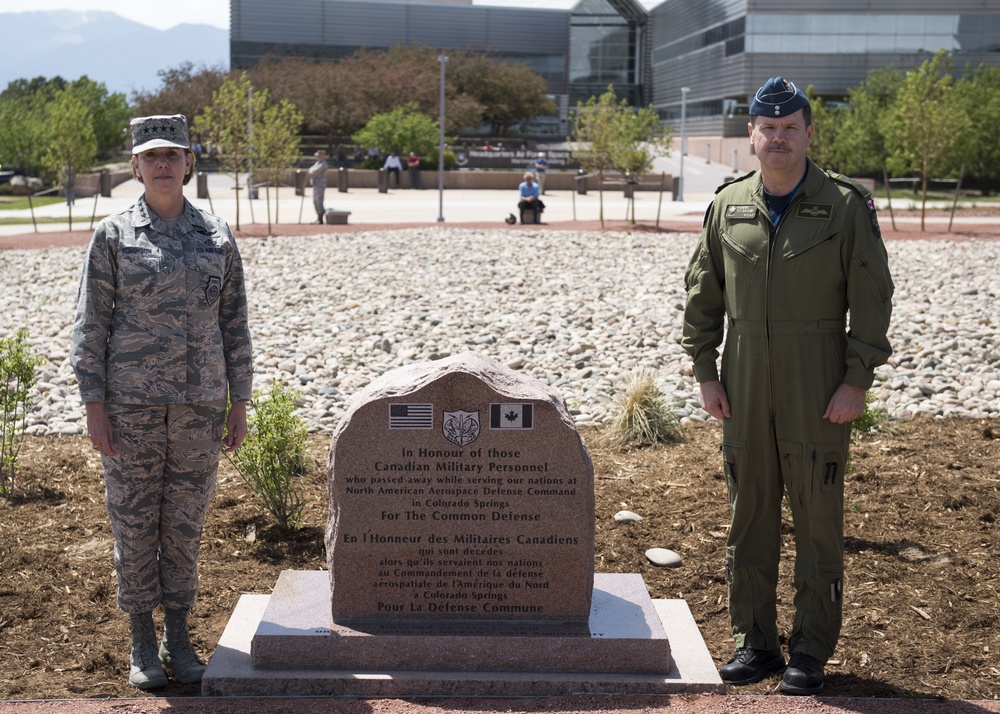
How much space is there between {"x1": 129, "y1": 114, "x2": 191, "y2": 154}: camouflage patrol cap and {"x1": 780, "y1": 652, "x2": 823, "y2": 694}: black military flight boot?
2981 mm

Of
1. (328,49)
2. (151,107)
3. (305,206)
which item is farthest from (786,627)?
(328,49)

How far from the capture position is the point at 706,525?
6.27 metres

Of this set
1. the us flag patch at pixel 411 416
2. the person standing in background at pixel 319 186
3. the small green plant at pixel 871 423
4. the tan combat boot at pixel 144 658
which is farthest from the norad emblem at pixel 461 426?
the person standing in background at pixel 319 186

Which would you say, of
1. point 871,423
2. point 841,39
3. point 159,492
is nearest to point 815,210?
point 159,492

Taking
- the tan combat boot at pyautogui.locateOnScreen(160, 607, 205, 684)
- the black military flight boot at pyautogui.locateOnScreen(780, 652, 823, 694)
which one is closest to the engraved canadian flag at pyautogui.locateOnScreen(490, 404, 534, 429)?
the black military flight boot at pyautogui.locateOnScreen(780, 652, 823, 694)

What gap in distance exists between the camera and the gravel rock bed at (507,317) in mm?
9234

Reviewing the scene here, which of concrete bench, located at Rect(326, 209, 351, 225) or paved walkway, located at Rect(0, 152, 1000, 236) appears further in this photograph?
paved walkway, located at Rect(0, 152, 1000, 236)

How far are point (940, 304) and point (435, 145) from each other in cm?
3796

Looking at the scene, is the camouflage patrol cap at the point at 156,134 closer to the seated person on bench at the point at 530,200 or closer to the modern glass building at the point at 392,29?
the seated person on bench at the point at 530,200

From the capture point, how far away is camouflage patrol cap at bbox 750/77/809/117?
13.3ft

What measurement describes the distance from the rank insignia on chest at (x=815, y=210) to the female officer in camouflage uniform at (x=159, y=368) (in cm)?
213

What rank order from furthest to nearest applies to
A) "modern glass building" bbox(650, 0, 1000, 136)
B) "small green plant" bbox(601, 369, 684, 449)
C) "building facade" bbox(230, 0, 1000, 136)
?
"building facade" bbox(230, 0, 1000, 136) < "modern glass building" bbox(650, 0, 1000, 136) < "small green plant" bbox(601, 369, 684, 449)

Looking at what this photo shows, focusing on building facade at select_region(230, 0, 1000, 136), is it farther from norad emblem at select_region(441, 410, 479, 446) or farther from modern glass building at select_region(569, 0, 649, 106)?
norad emblem at select_region(441, 410, 479, 446)

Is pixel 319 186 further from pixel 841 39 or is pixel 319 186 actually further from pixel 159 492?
pixel 841 39
